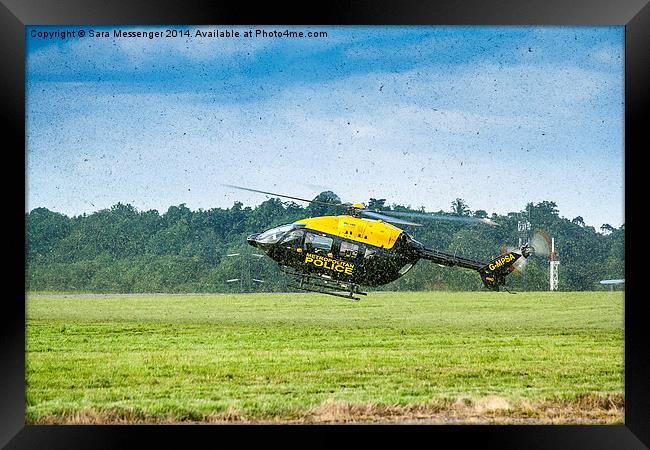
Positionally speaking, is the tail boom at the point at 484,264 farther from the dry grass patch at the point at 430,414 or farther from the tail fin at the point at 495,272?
the dry grass patch at the point at 430,414

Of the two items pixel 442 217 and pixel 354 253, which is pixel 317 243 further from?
pixel 442 217

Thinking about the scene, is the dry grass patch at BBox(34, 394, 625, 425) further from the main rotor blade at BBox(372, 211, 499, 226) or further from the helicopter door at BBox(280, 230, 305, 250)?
the main rotor blade at BBox(372, 211, 499, 226)

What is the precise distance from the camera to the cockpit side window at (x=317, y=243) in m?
5.32

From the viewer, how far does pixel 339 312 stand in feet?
18.4

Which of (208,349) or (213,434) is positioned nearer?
(213,434)

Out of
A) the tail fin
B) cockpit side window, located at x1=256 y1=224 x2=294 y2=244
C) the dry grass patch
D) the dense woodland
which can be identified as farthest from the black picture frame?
cockpit side window, located at x1=256 y1=224 x2=294 y2=244

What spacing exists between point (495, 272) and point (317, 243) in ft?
4.56

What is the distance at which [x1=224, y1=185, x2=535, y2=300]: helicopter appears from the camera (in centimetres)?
527

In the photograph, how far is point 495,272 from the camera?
5.30m
